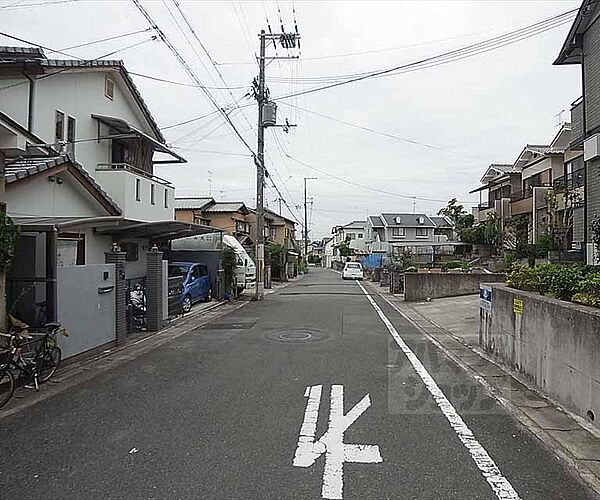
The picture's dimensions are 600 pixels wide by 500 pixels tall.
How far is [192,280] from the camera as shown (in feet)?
74.6

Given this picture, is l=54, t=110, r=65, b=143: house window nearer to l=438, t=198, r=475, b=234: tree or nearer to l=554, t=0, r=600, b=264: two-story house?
l=554, t=0, r=600, b=264: two-story house

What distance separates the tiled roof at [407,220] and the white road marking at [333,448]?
69.0 meters

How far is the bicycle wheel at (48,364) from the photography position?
29.6 feet

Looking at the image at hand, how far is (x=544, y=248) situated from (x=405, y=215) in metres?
48.3

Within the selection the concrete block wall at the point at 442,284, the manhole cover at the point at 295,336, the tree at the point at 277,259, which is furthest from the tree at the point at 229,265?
the tree at the point at 277,259

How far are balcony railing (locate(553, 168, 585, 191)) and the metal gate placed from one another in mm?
20651

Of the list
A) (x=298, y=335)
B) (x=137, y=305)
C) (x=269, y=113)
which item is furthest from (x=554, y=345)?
(x=269, y=113)

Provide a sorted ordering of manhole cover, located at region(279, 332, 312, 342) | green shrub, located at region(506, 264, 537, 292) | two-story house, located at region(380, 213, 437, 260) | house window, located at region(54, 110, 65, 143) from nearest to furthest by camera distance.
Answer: green shrub, located at region(506, 264, 537, 292) < manhole cover, located at region(279, 332, 312, 342) < house window, located at region(54, 110, 65, 143) < two-story house, located at region(380, 213, 437, 260)

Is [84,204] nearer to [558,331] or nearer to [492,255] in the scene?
[558,331]

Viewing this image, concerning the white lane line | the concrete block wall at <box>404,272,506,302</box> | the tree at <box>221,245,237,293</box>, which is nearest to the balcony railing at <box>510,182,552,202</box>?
the concrete block wall at <box>404,272,506,302</box>

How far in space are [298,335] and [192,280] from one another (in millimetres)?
9233

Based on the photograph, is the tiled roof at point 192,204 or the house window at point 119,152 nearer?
the house window at point 119,152

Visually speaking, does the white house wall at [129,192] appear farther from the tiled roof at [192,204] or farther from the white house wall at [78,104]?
the tiled roof at [192,204]

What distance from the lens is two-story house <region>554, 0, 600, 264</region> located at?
61.3ft
